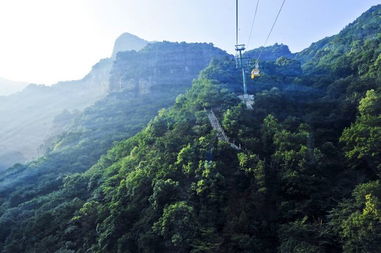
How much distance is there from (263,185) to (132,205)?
31.2ft

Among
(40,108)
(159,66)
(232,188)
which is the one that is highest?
(159,66)

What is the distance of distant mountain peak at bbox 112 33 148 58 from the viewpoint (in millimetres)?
150000

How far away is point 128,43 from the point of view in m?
153

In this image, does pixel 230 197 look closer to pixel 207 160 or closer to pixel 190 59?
pixel 207 160

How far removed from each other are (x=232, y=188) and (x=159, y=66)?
74357mm

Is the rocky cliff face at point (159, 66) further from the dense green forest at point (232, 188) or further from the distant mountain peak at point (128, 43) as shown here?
the distant mountain peak at point (128, 43)

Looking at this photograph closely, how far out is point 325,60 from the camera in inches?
2317

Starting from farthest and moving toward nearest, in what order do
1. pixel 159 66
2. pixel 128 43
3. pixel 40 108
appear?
pixel 128 43 < pixel 40 108 < pixel 159 66

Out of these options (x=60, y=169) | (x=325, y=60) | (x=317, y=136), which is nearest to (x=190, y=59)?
(x=325, y=60)

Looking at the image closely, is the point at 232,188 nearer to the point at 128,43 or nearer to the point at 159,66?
the point at 159,66

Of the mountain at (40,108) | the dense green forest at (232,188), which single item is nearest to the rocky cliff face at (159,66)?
the mountain at (40,108)

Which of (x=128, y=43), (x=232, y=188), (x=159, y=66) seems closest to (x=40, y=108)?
(x=159, y=66)

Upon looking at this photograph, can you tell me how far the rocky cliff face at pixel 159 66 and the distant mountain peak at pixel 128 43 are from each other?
48439mm

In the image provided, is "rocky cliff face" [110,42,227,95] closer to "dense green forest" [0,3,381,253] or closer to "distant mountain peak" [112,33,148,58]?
"dense green forest" [0,3,381,253]
